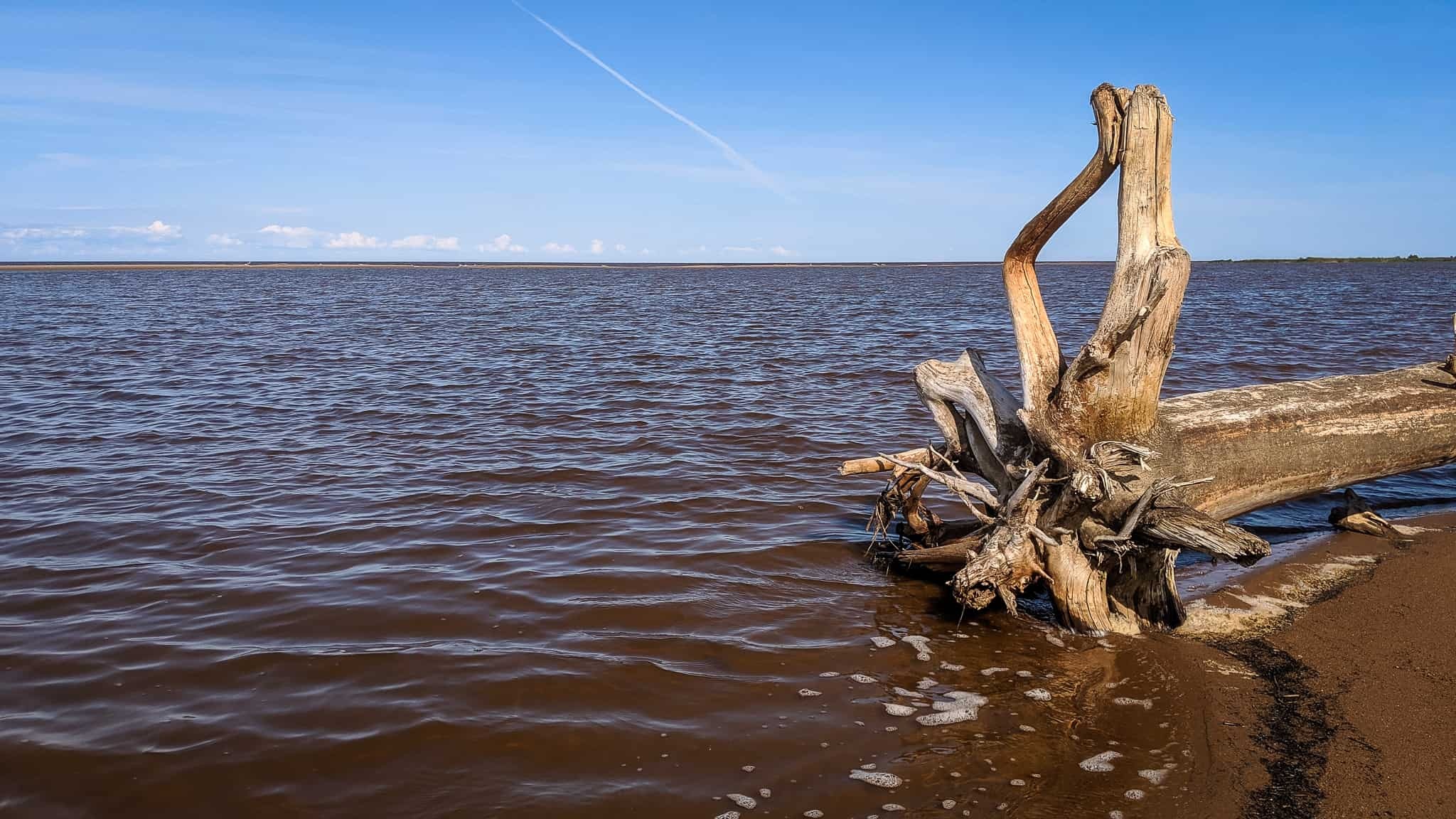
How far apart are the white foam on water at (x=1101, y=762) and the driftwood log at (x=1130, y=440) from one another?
4.11 ft

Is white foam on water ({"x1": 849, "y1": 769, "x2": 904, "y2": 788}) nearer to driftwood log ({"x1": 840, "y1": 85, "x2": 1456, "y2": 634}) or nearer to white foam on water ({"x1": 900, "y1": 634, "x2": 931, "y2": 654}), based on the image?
white foam on water ({"x1": 900, "y1": 634, "x2": 931, "y2": 654})

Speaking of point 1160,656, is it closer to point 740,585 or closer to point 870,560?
point 870,560

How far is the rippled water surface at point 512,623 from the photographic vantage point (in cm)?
387

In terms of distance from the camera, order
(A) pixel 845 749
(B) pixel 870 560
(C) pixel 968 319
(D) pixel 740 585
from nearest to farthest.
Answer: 1. (A) pixel 845 749
2. (D) pixel 740 585
3. (B) pixel 870 560
4. (C) pixel 968 319

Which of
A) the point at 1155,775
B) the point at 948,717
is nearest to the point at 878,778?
the point at 948,717

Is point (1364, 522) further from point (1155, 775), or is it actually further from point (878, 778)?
point (878, 778)

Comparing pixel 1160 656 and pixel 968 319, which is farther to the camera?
pixel 968 319

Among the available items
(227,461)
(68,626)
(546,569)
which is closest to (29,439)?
(227,461)

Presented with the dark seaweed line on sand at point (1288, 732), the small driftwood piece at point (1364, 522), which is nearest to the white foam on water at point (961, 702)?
the dark seaweed line on sand at point (1288, 732)

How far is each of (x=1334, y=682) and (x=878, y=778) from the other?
8.54ft

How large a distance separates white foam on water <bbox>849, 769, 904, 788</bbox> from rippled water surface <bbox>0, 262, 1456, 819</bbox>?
0.04 metres

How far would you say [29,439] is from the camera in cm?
1041

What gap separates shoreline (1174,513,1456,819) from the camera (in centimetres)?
356

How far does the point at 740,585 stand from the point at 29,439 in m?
9.71
